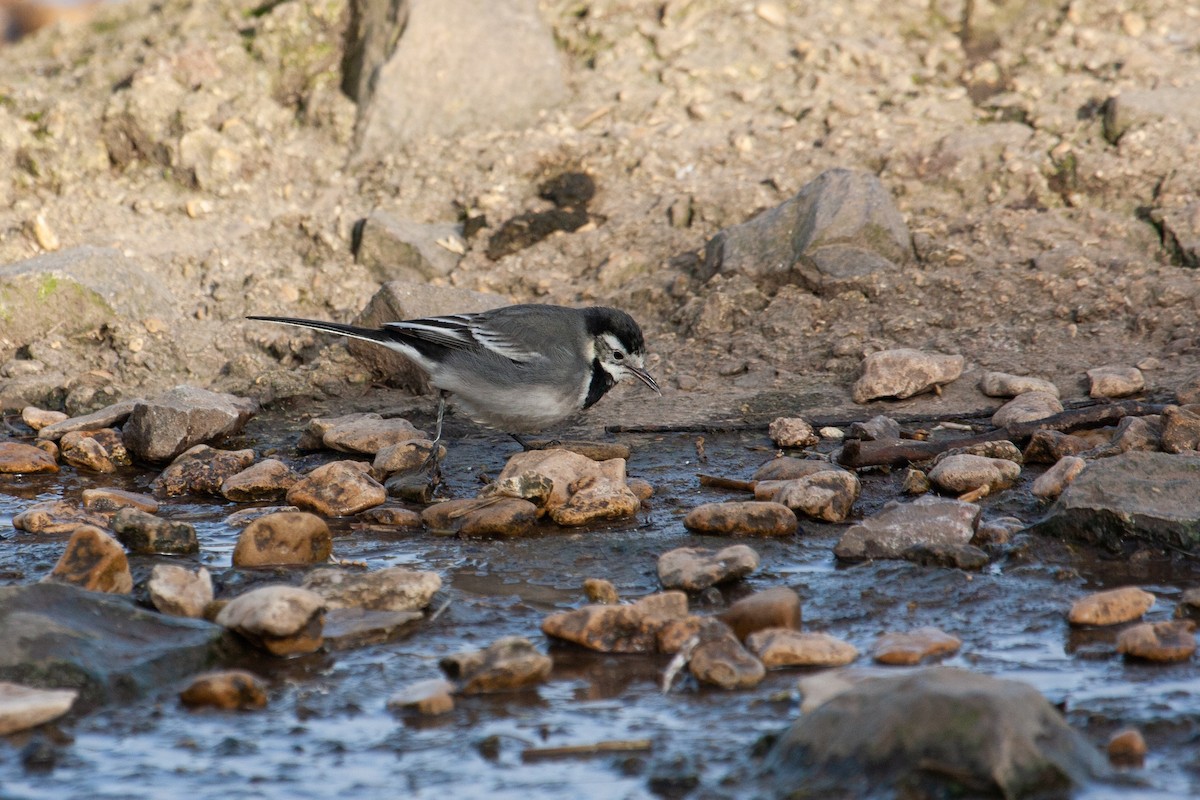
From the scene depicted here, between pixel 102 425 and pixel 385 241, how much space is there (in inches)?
→ 90.5

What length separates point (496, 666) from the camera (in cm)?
394

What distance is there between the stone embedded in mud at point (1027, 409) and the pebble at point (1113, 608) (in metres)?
2.10

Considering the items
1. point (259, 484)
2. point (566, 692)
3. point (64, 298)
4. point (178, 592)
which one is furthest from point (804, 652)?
point (64, 298)

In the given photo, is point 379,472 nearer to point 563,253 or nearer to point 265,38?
point 563,253

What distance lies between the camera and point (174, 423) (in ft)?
21.8

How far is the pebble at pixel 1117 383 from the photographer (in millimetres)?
6680

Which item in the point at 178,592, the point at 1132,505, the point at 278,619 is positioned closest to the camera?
the point at 278,619

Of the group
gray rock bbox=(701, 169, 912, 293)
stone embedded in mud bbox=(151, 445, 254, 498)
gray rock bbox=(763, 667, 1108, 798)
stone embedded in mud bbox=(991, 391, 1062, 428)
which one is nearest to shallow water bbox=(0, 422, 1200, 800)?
gray rock bbox=(763, 667, 1108, 798)

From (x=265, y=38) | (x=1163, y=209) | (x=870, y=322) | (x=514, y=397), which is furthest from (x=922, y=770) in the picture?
(x=265, y=38)

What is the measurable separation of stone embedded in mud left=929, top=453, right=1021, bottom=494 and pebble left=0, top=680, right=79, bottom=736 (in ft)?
12.1

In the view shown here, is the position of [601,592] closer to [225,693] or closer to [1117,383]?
[225,693]

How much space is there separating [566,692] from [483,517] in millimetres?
1612

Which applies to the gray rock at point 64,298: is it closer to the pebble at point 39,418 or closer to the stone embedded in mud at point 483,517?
the pebble at point 39,418

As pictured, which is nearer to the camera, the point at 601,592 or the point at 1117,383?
the point at 601,592
